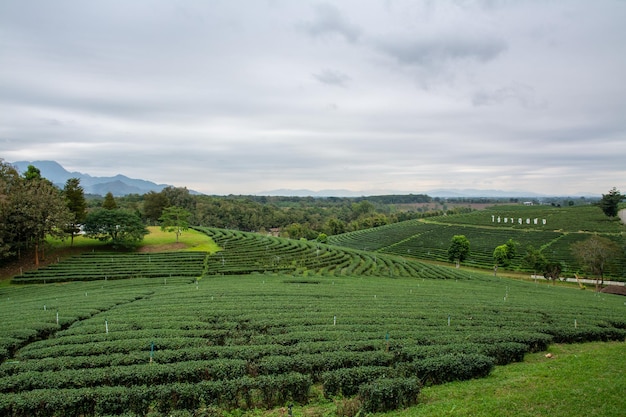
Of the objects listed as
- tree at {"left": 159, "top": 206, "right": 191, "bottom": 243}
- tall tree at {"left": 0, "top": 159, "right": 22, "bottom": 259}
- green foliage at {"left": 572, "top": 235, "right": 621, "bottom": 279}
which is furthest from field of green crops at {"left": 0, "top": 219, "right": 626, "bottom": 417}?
green foliage at {"left": 572, "top": 235, "right": 621, "bottom": 279}

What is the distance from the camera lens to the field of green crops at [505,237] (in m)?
59.3

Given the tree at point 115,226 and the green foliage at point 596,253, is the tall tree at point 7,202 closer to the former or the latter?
the tree at point 115,226

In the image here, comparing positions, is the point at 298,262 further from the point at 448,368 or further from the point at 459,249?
the point at 448,368

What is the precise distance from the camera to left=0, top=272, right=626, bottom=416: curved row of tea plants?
9.81 meters

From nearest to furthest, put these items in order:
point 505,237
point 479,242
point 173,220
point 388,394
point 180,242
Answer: point 388,394
point 173,220
point 180,242
point 479,242
point 505,237

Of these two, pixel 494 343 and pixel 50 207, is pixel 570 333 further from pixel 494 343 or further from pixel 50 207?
pixel 50 207

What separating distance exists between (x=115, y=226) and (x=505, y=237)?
7994cm

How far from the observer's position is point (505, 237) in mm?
76312

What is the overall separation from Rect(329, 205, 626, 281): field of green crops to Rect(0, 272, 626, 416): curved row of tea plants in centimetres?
4365

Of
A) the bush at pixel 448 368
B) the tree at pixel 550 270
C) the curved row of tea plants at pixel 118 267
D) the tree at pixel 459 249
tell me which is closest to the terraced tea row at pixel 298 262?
the curved row of tea plants at pixel 118 267

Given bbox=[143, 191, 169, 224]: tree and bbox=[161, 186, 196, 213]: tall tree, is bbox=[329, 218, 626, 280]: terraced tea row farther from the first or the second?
bbox=[161, 186, 196, 213]: tall tree

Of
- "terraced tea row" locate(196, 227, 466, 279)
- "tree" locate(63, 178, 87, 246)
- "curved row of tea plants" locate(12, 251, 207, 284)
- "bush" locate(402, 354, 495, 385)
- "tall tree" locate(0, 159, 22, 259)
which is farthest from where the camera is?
"tree" locate(63, 178, 87, 246)

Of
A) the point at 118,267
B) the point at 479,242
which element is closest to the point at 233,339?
the point at 118,267

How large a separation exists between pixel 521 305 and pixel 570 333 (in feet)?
21.9
